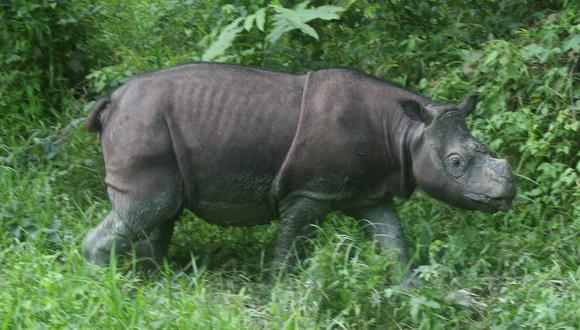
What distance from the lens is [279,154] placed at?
6.56 metres

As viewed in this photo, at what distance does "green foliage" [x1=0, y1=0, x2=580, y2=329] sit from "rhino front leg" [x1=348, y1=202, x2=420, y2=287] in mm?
119

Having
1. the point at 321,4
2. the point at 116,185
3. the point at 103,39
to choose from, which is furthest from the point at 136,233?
the point at 103,39

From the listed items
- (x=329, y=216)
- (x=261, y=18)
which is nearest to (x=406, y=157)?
(x=329, y=216)

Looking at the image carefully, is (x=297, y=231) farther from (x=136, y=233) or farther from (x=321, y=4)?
(x=321, y=4)

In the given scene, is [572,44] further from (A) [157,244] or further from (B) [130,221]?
(B) [130,221]

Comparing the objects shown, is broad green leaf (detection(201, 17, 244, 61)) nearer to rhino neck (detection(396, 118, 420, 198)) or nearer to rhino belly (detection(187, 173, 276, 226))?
rhino belly (detection(187, 173, 276, 226))

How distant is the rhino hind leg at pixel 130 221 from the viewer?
653 centimetres

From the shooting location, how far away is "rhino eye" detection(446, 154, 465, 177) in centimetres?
643

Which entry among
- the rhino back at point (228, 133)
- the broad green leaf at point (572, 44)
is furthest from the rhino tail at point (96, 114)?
the broad green leaf at point (572, 44)

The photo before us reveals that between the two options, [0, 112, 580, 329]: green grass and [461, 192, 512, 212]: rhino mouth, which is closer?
[0, 112, 580, 329]: green grass

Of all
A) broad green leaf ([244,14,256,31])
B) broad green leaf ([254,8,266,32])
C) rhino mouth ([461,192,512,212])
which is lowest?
rhino mouth ([461,192,512,212])

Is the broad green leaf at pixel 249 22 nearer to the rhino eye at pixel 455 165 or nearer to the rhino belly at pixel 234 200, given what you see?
the rhino belly at pixel 234 200

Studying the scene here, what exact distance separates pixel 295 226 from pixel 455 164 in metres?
1.07

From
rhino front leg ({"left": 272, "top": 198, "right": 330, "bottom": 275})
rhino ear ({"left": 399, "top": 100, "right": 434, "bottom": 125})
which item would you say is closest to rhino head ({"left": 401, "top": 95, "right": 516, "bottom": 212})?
rhino ear ({"left": 399, "top": 100, "right": 434, "bottom": 125})
